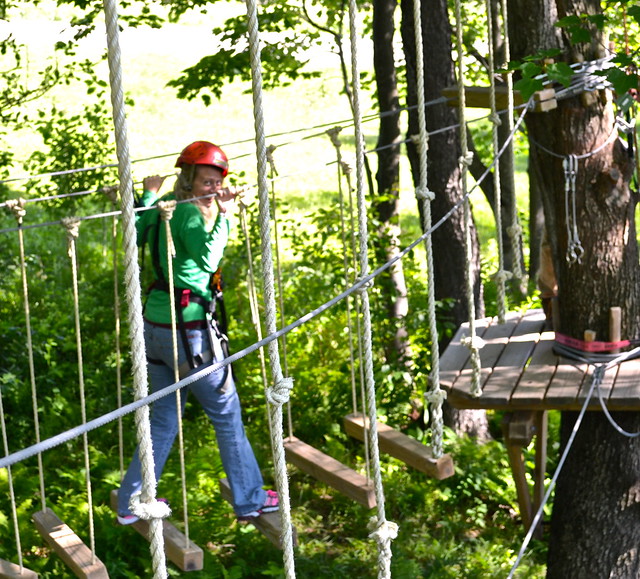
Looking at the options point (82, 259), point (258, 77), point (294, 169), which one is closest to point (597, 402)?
point (258, 77)

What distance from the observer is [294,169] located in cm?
1265

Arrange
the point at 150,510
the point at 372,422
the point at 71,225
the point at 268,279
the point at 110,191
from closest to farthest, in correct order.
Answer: the point at 150,510, the point at 268,279, the point at 372,422, the point at 71,225, the point at 110,191

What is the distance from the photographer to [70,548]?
3.10 m

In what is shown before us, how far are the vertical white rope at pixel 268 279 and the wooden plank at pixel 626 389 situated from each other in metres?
1.68

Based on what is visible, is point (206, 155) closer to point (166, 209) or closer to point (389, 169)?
point (166, 209)

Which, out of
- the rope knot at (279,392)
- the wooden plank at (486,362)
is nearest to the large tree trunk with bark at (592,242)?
the wooden plank at (486,362)

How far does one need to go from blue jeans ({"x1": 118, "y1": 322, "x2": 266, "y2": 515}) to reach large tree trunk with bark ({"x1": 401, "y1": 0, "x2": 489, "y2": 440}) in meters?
2.37

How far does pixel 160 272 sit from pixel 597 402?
4.78ft

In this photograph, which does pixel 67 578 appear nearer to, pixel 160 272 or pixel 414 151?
pixel 160 272

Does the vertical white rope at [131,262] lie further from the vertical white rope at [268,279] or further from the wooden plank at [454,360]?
the wooden plank at [454,360]

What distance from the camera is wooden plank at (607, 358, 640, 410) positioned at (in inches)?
135

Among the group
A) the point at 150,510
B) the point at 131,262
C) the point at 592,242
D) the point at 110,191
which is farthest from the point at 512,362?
the point at 131,262

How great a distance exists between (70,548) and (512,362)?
1.58 m

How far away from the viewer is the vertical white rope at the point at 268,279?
1891 mm
